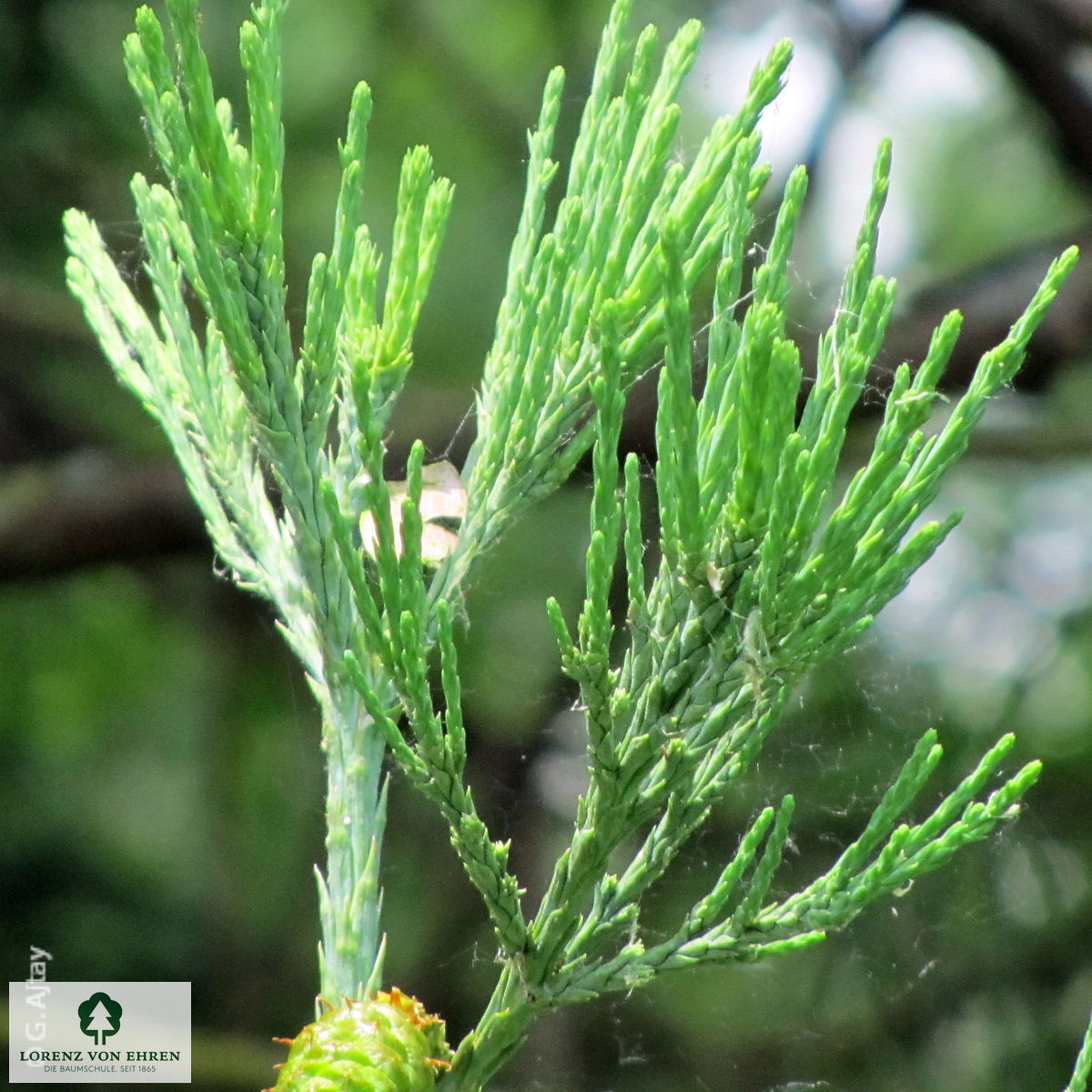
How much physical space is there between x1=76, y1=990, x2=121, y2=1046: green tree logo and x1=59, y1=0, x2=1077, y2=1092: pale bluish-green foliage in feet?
1.29

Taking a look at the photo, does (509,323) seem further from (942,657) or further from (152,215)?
(942,657)

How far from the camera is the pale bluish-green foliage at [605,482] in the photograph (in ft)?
0.68

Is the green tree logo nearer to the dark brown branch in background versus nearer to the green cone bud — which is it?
the green cone bud

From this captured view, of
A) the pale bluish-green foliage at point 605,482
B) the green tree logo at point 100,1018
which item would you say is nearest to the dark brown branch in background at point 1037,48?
the pale bluish-green foliage at point 605,482

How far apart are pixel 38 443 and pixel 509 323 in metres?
0.89

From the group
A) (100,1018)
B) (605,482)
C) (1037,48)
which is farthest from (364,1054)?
(1037,48)

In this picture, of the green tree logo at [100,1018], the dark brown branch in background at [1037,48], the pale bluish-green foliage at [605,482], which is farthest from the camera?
the dark brown branch in background at [1037,48]

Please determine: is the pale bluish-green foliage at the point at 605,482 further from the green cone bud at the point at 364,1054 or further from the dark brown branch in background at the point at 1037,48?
the dark brown branch in background at the point at 1037,48

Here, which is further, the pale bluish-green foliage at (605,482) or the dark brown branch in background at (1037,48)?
the dark brown branch in background at (1037,48)

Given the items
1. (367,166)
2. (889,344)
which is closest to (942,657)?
(889,344)

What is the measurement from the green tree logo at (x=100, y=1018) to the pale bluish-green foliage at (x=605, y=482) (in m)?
0.39

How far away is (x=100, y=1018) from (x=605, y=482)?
1.79 feet

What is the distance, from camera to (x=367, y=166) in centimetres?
103

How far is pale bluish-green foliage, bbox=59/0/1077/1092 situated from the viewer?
21 cm
